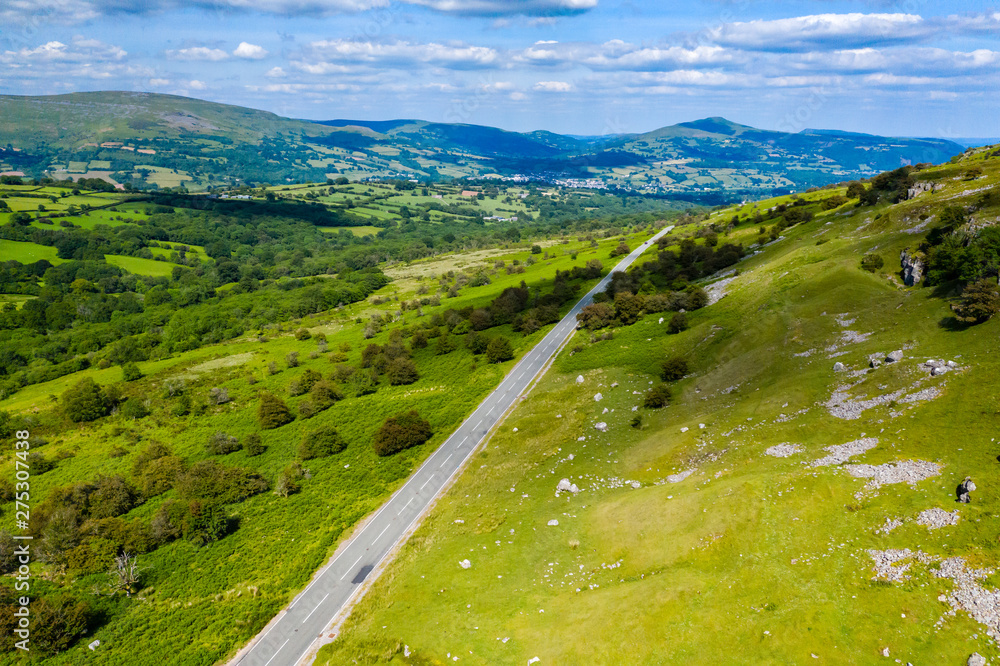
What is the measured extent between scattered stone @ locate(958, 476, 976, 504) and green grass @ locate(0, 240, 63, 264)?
823 feet

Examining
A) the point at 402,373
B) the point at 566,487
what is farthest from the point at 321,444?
the point at 566,487

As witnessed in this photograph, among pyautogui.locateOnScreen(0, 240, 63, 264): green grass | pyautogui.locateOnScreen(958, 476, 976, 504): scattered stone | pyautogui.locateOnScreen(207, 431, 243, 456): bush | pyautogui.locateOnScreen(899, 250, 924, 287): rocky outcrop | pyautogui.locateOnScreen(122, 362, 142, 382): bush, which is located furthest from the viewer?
pyautogui.locateOnScreen(0, 240, 63, 264): green grass

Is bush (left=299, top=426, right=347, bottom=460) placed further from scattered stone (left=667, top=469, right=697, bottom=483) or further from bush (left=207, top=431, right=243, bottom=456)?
scattered stone (left=667, top=469, right=697, bottom=483)

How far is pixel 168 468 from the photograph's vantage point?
54.5 metres

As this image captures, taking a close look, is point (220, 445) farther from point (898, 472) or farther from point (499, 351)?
point (898, 472)

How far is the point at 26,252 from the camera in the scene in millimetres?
184875

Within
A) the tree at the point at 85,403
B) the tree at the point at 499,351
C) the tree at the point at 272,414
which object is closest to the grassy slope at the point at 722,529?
the tree at the point at 499,351

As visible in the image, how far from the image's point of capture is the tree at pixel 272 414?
6769 cm

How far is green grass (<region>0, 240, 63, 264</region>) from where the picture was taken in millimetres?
178750

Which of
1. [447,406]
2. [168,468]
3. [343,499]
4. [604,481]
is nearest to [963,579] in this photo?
[604,481]

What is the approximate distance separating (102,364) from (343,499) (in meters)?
93.3

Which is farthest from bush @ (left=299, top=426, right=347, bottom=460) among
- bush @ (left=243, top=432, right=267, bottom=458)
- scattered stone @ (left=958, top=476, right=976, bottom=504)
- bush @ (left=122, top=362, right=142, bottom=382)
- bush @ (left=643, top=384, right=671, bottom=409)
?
scattered stone @ (left=958, top=476, right=976, bottom=504)

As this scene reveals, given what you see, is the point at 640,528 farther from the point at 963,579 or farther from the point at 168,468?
the point at 168,468

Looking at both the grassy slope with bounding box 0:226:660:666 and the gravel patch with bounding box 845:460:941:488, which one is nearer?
the gravel patch with bounding box 845:460:941:488
